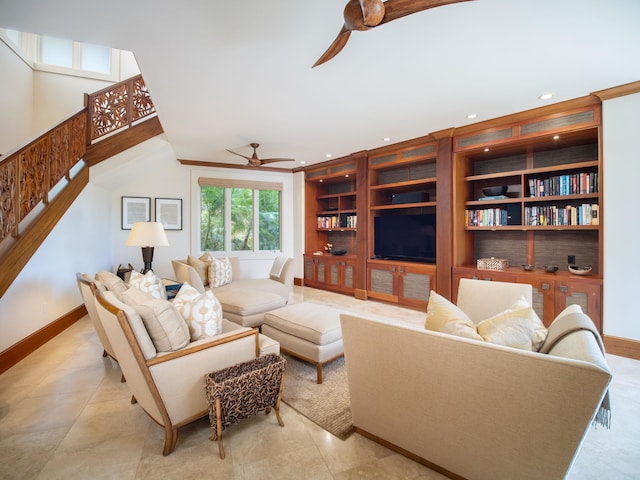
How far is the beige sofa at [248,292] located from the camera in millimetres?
3391

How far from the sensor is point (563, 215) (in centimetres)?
346

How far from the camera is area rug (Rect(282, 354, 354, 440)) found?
1938mm

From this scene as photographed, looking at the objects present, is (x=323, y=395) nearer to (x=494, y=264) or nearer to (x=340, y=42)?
(x=340, y=42)

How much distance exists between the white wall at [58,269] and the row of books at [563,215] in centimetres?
553

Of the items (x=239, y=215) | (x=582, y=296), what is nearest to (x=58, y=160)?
(x=239, y=215)

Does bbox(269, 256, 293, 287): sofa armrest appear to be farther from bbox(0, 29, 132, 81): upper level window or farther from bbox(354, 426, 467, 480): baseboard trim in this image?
bbox(0, 29, 132, 81): upper level window

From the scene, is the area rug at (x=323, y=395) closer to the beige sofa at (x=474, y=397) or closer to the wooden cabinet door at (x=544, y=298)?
the beige sofa at (x=474, y=397)

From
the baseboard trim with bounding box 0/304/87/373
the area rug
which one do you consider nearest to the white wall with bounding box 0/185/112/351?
the baseboard trim with bounding box 0/304/87/373

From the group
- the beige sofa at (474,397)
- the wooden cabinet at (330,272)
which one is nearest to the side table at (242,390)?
the beige sofa at (474,397)

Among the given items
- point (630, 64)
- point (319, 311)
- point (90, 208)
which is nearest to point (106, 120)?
point (90, 208)

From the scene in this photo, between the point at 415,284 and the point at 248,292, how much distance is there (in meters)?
2.49

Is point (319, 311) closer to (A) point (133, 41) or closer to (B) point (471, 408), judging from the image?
(B) point (471, 408)

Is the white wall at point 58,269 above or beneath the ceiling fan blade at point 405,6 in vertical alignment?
beneath

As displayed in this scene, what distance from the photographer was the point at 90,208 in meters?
4.37
